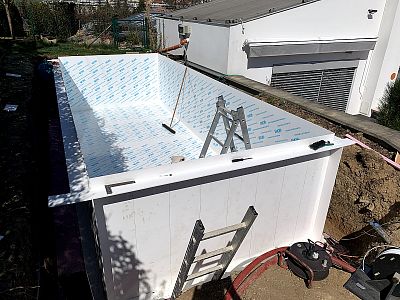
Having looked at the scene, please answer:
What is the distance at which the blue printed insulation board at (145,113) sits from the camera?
17.8 ft

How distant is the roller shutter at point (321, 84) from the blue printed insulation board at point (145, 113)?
3.47m

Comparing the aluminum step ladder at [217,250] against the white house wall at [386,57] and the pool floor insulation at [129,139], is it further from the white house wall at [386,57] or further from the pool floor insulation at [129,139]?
the white house wall at [386,57]

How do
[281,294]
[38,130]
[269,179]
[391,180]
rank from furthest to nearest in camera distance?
[38,130] < [391,180] < [269,179] < [281,294]

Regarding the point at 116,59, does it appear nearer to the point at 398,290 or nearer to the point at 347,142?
the point at 347,142

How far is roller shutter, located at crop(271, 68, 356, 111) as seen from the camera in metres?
9.76

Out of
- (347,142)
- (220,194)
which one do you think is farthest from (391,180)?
(220,194)

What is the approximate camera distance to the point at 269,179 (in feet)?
11.4

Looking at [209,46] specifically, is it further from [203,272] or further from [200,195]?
[203,272]

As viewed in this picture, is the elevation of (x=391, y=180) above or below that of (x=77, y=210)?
above

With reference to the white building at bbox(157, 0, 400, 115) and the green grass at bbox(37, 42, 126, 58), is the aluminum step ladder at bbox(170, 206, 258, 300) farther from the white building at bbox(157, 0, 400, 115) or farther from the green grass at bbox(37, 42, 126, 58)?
the green grass at bbox(37, 42, 126, 58)

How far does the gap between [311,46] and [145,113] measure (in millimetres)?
5219

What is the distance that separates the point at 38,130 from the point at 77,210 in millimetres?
2937

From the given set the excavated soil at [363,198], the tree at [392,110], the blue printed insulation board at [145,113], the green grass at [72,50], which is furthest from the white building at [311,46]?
the excavated soil at [363,198]

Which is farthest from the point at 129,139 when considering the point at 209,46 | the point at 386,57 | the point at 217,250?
the point at 386,57
